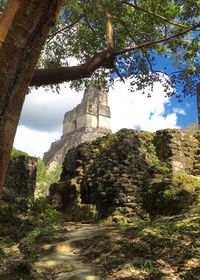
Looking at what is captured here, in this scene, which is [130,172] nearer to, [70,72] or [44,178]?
[70,72]

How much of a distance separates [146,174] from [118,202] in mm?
1637

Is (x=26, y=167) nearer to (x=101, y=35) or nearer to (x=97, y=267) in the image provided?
(x=101, y=35)

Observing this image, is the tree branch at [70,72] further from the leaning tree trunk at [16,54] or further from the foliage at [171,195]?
the foliage at [171,195]

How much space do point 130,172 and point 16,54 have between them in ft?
31.6

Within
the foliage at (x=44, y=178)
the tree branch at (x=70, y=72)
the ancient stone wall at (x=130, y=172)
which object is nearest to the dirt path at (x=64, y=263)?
the tree branch at (x=70, y=72)

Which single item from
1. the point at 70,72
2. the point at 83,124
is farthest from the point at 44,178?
the point at 70,72

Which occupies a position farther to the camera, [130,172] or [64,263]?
[130,172]

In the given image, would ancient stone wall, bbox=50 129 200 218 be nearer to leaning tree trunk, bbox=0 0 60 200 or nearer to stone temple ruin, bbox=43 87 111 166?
leaning tree trunk, bbox=0 0 60 200

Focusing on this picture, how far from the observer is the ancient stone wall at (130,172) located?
11.2m

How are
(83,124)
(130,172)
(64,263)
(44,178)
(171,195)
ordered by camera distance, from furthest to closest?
1. (83,124)
2. (44,178)
3. (130,172)
4. (171,195)
5. (64,263)

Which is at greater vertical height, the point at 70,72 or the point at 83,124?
the point at 83,124

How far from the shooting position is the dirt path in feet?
19.0

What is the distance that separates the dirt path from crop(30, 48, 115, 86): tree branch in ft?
9.32

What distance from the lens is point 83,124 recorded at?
211 feet
